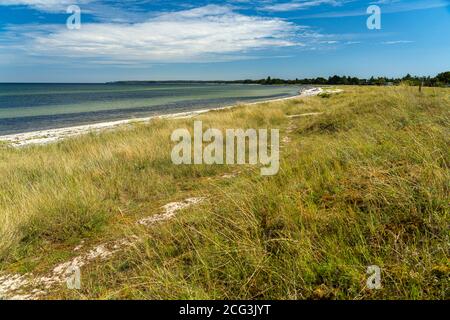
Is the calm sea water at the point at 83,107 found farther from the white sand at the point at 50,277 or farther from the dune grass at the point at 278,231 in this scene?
the white sand at the point at 50,277

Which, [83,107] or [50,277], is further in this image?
[83,107]

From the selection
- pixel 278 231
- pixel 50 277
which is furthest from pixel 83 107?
pixel 278 231

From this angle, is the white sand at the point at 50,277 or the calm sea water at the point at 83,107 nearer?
the white sand at the point at 50,277

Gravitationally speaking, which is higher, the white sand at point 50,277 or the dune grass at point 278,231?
the dune grass at point 278,231

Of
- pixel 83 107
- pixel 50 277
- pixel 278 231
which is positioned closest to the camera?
pixel 278 231

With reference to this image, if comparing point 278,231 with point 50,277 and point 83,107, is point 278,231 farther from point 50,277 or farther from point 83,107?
point 83,107

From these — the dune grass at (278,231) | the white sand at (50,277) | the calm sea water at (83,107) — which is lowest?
the white sand at (50,277)

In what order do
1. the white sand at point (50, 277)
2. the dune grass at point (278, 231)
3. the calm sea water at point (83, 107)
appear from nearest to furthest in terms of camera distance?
the dune grass at point (278, 231) → the white sand at point (50, 277) → the calm sea water at point (83, 107)

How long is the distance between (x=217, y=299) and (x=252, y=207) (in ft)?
4.81

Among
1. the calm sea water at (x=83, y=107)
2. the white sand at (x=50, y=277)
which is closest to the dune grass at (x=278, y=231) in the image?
the white sand at (x=50, y=277)

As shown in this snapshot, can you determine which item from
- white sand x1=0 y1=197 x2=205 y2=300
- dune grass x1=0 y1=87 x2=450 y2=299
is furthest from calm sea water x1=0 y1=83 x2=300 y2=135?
white sand x1=0 y1=197 x2=205 y2=300

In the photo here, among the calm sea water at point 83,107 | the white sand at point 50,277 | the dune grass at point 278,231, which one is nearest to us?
the dune grass at point 278,231
